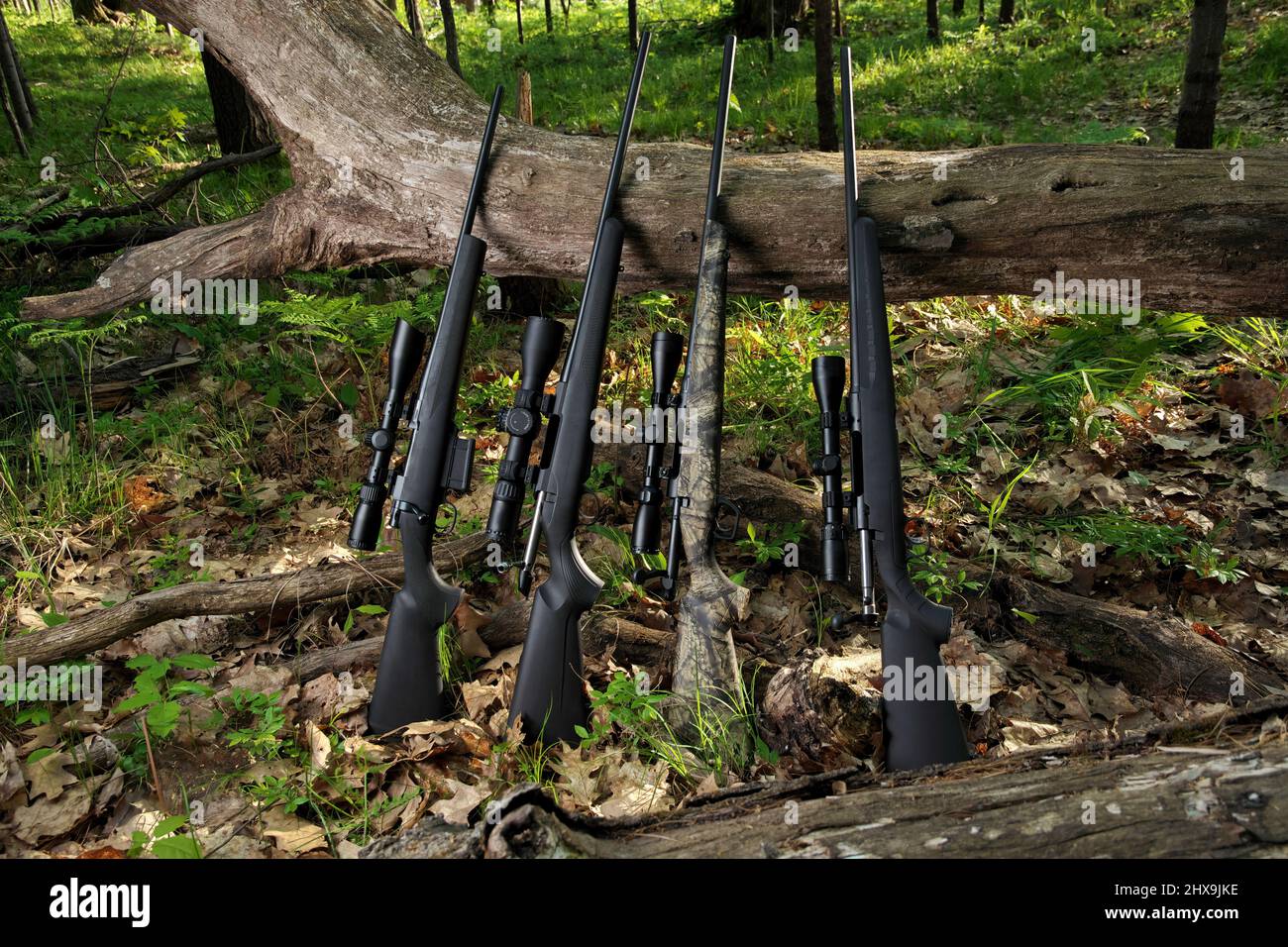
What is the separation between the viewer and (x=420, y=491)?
3730mm

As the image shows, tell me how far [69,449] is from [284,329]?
1768 millimetres

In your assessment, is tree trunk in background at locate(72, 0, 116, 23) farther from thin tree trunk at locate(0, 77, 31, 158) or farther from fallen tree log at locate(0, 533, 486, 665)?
fallen tree log at locate(0, 533, 486, 665)

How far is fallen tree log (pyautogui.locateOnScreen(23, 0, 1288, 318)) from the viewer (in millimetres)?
3705

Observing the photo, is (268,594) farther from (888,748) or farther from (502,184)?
(888,748)

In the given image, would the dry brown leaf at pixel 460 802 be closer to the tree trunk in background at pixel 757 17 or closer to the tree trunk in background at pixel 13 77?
the tree trunk in background at pixel 13 77

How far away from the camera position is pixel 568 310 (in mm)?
6531

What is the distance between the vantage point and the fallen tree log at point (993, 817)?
1.93 m

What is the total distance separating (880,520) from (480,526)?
7.33 feet

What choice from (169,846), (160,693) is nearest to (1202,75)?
(160,693)

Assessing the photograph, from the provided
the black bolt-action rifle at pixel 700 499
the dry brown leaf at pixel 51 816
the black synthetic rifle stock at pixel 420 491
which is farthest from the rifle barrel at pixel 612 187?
the dry brown leaf at pixel 51 816

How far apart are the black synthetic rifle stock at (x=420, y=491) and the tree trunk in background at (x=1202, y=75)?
631 cm

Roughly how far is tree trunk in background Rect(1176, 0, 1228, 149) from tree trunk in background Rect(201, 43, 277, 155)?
28.4 feet

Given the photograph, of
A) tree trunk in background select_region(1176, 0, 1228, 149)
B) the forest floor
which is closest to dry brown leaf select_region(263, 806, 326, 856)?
the forest floor

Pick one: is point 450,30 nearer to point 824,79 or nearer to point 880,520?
point 824,79
